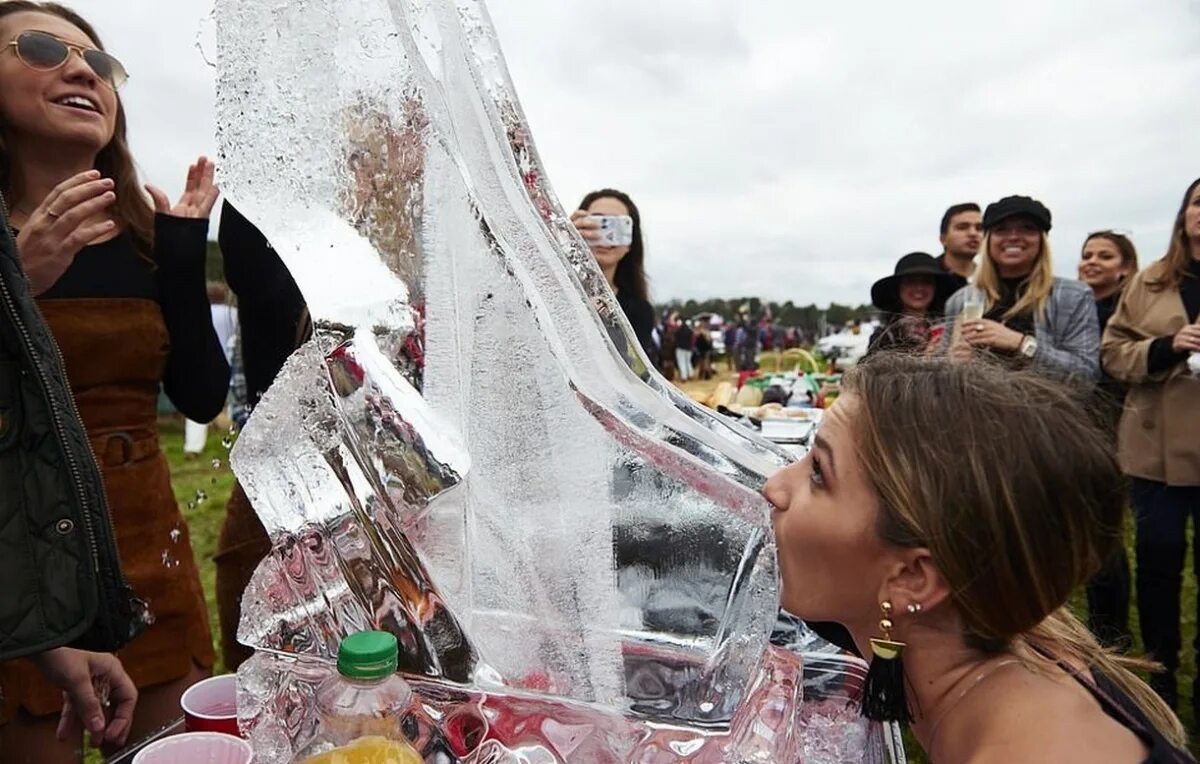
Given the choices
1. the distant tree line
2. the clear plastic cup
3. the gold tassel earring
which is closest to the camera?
the gold tassel earring

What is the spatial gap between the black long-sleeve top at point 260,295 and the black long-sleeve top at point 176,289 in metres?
0.07

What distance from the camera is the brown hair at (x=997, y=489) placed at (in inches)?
31.4

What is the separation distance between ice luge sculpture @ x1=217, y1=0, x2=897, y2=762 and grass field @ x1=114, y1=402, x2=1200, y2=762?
0.99ft

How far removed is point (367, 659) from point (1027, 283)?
2.66 meters

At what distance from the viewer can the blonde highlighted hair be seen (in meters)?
2.65

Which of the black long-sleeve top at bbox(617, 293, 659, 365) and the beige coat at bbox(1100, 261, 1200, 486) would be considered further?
the black long-sleeve top at bbox(617, 293, 659, 365)

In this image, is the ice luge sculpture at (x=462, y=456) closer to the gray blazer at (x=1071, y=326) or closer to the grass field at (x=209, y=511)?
the grass field at (x=209, y=511)

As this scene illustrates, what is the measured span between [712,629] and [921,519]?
0.79ft

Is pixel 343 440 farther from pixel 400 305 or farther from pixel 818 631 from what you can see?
pixel 818 631

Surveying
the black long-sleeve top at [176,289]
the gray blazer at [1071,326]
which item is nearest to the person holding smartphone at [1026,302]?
the gray blazer at [1071,326]

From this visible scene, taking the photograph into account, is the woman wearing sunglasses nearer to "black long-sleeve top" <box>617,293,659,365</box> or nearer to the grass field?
the grass field

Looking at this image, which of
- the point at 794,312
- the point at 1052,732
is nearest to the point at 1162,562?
the point at 1052,732

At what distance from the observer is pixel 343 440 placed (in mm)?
721

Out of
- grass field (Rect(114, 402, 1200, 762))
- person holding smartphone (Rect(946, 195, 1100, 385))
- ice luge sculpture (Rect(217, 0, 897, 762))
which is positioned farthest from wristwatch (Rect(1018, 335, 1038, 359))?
ice luge sculpture (Rect(217, 0, 897, 762))
